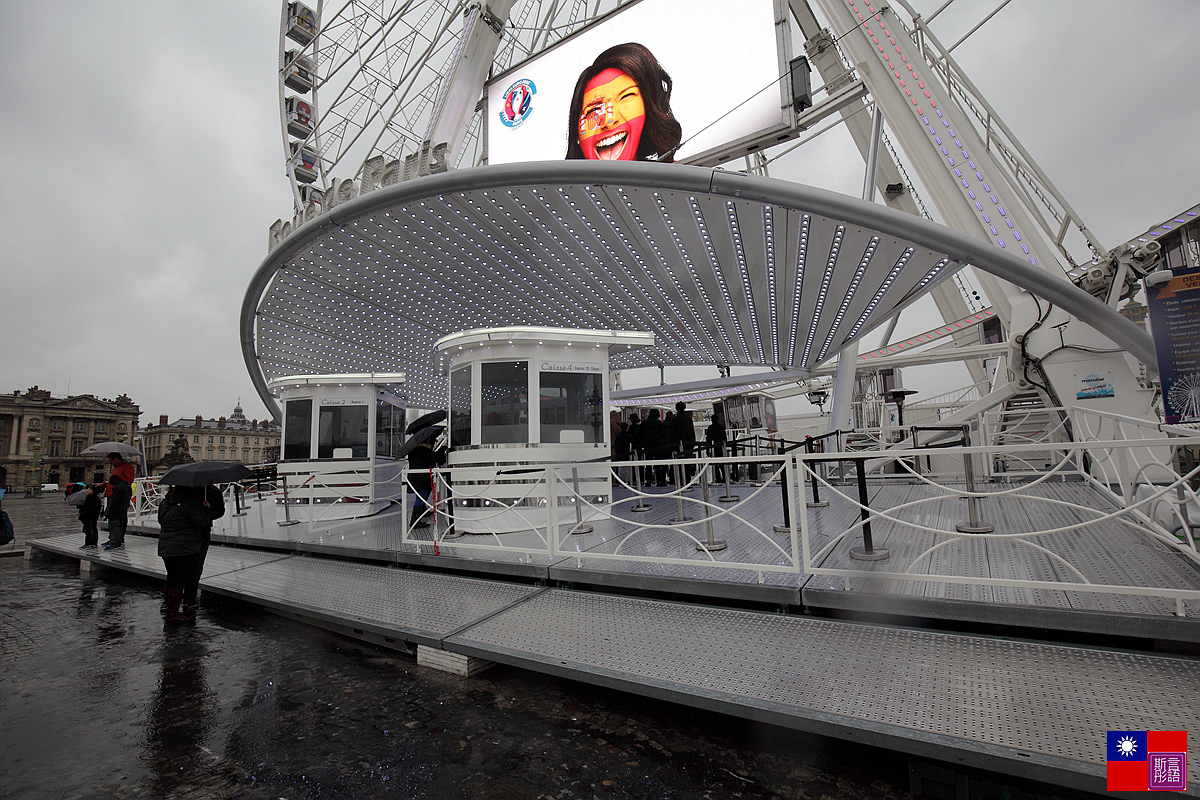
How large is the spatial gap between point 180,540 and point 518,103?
2078 cm

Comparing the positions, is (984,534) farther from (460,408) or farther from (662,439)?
(662,439)

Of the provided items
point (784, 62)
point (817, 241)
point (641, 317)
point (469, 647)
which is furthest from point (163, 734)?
point (784, 62)

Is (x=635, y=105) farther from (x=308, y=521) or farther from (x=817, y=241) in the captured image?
(x=308, y=521)

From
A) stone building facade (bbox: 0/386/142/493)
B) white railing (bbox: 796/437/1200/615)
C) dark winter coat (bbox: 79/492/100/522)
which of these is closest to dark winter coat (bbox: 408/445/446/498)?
white railing (bbox: 796/437/1200/615)

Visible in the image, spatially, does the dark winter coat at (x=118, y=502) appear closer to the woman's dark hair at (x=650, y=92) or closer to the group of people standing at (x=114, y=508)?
the group of people standing at (x=114, y=508)

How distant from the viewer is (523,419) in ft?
25.5

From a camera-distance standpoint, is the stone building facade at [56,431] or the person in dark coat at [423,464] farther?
the stone building facade at [56,431]

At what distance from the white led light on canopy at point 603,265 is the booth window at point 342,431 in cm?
336

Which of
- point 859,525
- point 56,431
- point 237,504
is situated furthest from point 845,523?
point 56,431

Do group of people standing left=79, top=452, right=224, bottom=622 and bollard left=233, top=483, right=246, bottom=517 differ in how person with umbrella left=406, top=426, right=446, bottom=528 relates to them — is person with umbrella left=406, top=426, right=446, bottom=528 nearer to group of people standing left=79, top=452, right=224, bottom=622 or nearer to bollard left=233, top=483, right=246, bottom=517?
group of people standing left=79, top=452, right=224, bottom=622

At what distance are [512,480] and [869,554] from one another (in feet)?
15.3

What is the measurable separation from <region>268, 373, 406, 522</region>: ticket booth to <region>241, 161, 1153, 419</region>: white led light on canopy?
281 cm

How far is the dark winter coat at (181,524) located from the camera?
6656 millimetres

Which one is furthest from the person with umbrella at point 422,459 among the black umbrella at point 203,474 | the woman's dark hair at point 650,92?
the woman's dark hair at point 650,92
